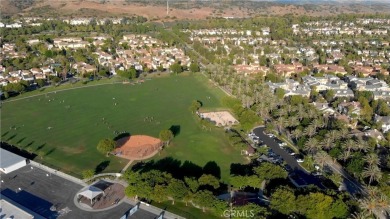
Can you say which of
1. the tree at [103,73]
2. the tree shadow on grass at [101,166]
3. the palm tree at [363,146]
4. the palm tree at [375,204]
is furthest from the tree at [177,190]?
the tree at [103,73]

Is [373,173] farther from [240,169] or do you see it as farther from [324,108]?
[324,108]

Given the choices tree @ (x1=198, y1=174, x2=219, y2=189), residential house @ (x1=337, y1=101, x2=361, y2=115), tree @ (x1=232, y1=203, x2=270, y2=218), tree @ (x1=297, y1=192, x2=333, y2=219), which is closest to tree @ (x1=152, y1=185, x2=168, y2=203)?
tree @ (x1=198, y1=174, x2=219, y2=189)

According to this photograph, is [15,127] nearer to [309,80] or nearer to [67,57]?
[67,57]

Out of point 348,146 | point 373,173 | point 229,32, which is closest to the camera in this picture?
point 373,173

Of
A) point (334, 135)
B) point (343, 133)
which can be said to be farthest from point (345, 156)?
point (343, 133)

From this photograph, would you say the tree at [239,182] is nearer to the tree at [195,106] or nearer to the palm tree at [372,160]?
the palm tree at [372,160]

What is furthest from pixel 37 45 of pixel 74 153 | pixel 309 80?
pixel 309 80
